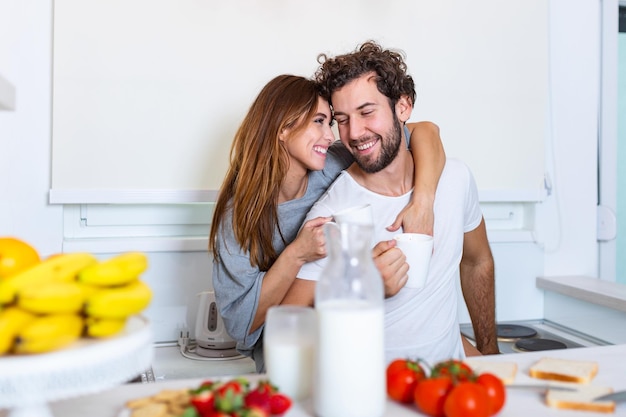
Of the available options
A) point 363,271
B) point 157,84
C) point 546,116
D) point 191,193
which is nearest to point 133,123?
point 157,84

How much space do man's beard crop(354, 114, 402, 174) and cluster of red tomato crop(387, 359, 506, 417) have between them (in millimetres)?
806

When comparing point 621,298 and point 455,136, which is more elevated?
point 455,136

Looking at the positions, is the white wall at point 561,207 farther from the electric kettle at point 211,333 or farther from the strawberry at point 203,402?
the strawberry at point 203,402

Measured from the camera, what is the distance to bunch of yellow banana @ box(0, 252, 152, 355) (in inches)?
26.2

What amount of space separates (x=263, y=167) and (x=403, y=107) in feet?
1.42

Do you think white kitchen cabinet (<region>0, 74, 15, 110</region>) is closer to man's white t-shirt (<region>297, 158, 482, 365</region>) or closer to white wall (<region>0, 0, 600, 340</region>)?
man's white t-shirt (<region>297, 158, 482, 365</region>)

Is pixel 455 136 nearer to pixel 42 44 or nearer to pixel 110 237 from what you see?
pixel 110 237

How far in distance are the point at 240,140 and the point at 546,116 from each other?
1266mm

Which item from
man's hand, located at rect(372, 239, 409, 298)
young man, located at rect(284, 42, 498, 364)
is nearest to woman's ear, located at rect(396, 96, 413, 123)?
young man, located at rect(284, 42, 498, 364)

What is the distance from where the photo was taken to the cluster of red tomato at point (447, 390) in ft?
2.55

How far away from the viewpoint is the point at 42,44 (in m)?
1.85

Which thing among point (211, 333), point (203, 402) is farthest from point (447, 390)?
point (211, 333)

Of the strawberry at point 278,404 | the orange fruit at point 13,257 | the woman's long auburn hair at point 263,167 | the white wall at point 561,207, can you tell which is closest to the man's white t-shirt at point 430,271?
the woman's long auburn hair at point 263,167

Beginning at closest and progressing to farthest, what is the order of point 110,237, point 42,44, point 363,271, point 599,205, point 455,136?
point 363,271 < point 42,44 < point 110,237 < point 455,136 < point 599,205
